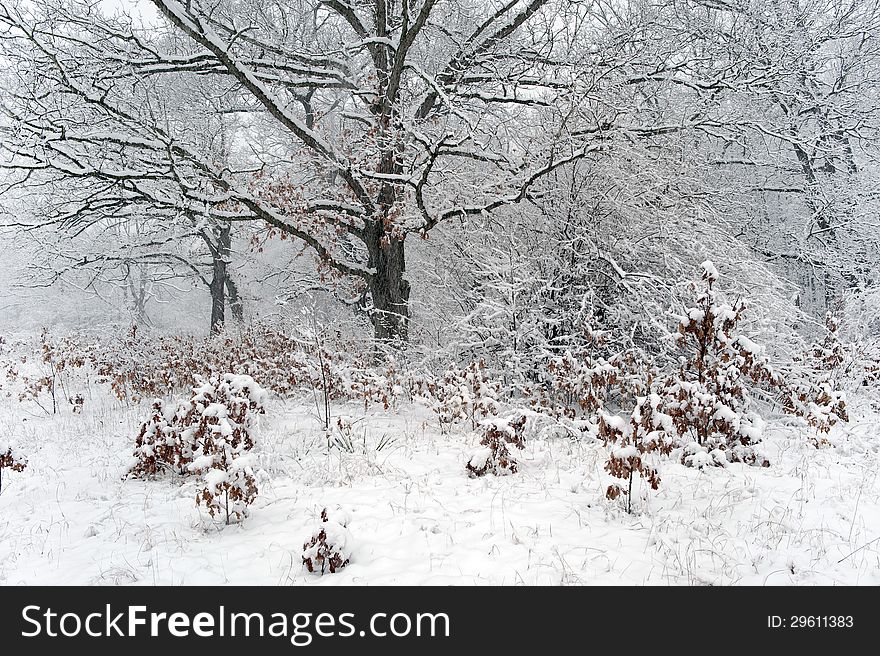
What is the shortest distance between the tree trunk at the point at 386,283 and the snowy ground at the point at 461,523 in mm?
3371

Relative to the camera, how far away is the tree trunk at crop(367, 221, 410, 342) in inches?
375

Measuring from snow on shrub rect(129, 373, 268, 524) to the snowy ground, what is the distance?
0.72 feet

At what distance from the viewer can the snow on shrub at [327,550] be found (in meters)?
3.53

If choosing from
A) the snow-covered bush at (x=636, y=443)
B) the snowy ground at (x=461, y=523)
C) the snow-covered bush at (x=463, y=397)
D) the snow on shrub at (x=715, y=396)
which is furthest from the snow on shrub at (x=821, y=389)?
the snow-covered bush at (x=463, y=397)

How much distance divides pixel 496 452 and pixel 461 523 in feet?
4.32

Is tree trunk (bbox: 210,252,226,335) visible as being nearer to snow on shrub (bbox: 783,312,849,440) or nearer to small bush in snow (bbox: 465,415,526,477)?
small bush in snow (bbox: 465,415,526,477)

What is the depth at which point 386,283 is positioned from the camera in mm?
9625

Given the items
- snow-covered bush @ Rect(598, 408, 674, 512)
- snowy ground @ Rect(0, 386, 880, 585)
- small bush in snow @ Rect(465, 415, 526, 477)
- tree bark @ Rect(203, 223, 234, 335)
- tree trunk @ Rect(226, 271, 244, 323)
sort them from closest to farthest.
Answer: snowy ground @ Rect(0, 386, 880, 585), snow-covered bush @ Rect(598, 408, 674, 512), small bush in snow @ Rect(465, 415, 526, 477), tree bark @ Rect(203, 223, 234, 335), tree trunk @ Rect(226, 271, 244, 323)

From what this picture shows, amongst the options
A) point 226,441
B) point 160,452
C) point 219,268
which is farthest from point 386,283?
point 219,268

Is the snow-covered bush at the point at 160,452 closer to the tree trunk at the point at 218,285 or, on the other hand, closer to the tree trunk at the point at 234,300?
the tree trunk at the point at 234,300

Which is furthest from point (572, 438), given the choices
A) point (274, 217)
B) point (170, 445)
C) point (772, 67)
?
point (772, 67)

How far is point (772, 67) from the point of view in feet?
26.1

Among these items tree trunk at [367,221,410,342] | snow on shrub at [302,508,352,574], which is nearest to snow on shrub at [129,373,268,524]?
snow on shrub at [302,508,352,574]

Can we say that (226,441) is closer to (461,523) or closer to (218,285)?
(461,523)
